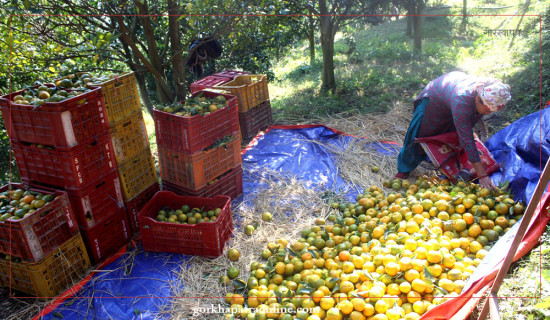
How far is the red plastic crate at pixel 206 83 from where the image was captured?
6758mm

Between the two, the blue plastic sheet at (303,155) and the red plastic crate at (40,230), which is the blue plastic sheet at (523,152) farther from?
the red plastic crate at (40,230)

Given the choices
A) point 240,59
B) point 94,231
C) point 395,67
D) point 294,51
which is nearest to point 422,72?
point 395,67

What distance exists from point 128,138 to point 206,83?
9.84 feet

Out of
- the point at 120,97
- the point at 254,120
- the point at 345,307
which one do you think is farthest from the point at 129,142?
the point at 254,120

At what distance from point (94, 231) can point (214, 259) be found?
1.30 m

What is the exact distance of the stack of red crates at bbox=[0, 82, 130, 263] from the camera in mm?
3582

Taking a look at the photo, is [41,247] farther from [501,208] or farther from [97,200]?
[501,208]

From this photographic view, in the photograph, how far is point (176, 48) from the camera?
6082 mm

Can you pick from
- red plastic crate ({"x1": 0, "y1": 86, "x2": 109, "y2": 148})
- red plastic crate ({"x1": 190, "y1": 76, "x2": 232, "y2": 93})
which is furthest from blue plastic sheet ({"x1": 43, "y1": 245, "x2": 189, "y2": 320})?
red plastic crate ({"x1": 190, "y1": 76, "x2": 232, "y2": 93})

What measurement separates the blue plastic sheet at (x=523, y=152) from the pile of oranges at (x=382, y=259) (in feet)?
0.85

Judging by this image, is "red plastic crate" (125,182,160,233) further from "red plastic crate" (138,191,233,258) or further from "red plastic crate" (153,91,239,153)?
"red plastic crate" (153,91,239,153)

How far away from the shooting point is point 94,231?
159 inches

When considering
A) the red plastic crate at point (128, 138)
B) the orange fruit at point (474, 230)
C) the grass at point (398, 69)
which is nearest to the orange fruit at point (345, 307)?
the orange fruit at point (474, 230)

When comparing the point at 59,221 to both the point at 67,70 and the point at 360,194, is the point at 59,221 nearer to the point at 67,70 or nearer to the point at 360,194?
the point at 67,70
